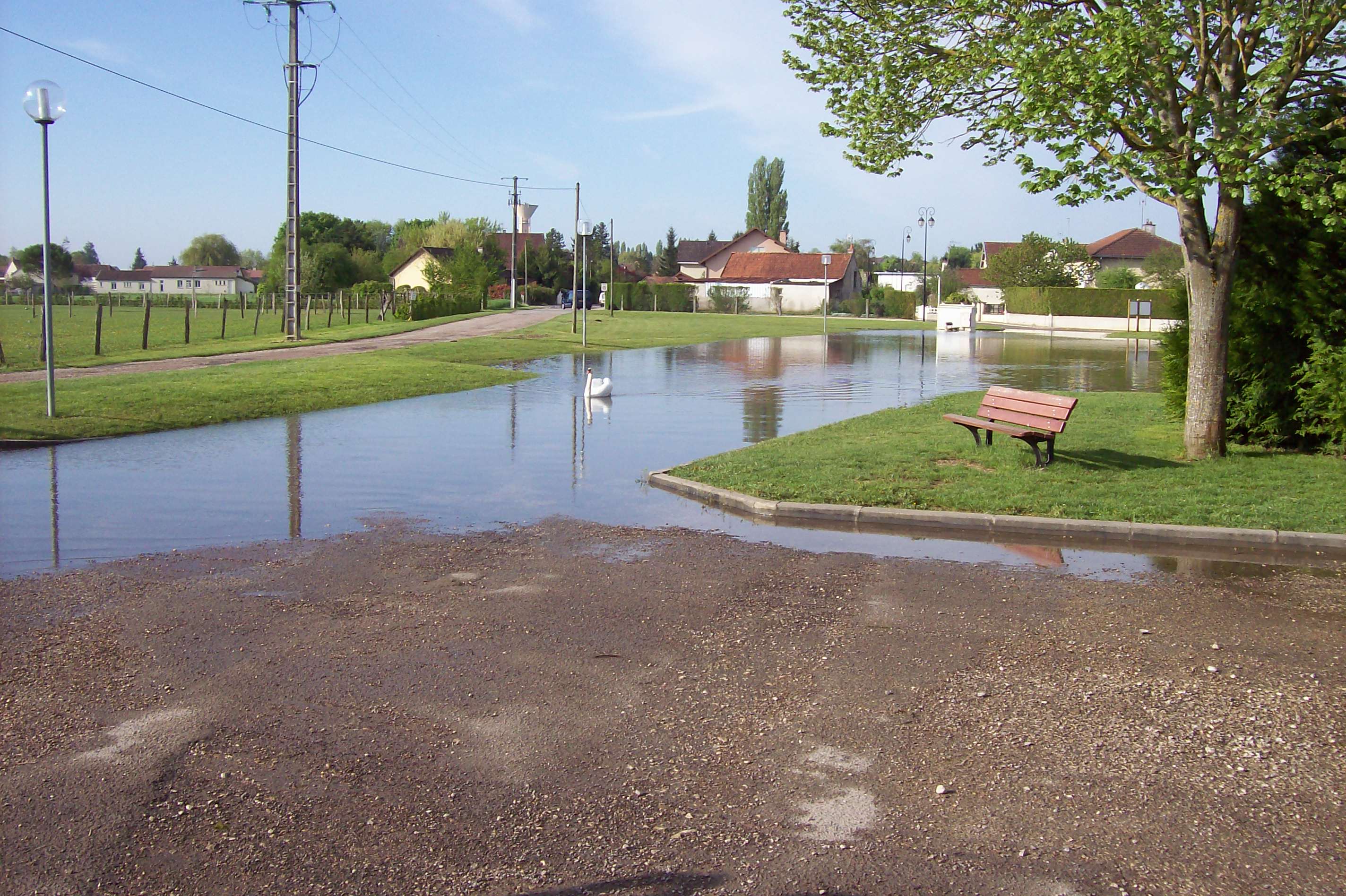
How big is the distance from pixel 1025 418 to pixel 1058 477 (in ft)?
3.99

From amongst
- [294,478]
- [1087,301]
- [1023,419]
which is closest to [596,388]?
[294,478]

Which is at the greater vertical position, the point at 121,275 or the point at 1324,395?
the point at 121,275

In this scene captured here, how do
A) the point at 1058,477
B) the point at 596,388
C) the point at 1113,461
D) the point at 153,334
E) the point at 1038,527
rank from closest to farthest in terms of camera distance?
the point at 1038,527
the point at 1058,477
the point at 1113,461
the point at 596,388
the point at 153,334

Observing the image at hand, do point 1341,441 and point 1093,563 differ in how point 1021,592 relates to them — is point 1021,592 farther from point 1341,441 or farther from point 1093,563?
point 1341,441

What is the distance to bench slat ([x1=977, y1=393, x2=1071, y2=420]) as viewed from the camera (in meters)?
11.3

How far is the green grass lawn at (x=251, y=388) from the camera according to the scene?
50.0 feet

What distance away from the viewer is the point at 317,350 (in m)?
31.1

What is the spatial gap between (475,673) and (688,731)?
1362 millimetres

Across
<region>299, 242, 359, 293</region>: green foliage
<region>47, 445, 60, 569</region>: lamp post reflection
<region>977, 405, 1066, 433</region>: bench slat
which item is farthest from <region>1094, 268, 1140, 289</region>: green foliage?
<region>47, 445, 60, 569</region>: lamp post reflection

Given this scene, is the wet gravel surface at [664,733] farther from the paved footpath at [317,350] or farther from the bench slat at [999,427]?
the paved footpath at [317,350]

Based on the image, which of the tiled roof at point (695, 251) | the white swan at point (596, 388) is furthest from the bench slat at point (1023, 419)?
the tiled roof at point (695, 251)

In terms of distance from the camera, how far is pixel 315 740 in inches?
190

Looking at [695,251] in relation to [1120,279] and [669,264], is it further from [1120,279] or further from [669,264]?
[1120,279]

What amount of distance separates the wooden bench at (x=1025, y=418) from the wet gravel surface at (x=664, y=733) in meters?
3.87
